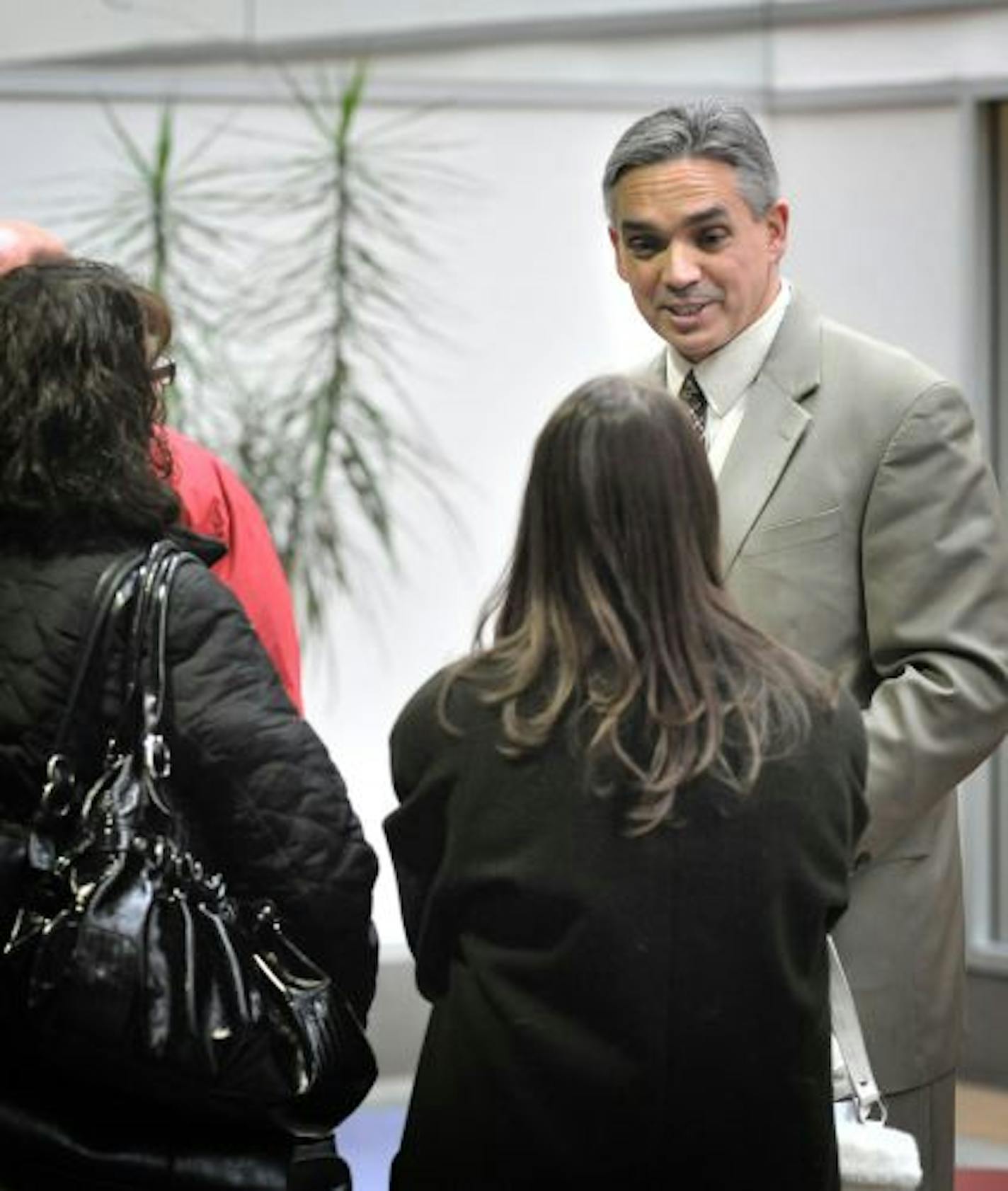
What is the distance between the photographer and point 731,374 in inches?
128

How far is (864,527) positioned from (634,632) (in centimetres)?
62

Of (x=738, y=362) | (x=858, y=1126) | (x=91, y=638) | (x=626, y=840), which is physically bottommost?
(x=858, y=1126)

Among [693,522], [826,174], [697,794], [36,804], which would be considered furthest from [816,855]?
[826,174]

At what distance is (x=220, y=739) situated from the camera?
2.77 m

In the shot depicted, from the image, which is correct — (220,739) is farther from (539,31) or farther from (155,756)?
(539,31)

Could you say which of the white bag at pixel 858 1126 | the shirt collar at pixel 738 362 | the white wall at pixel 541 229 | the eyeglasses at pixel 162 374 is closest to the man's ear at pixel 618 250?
the shirt collar at pixel 738 362

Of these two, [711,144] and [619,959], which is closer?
[619,959]

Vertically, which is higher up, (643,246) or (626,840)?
(643,246)

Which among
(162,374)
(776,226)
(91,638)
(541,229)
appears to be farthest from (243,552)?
(541,229)

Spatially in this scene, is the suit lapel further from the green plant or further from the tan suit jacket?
the green plant

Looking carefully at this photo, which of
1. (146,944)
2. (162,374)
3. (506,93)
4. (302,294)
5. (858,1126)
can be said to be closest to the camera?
(146,944)

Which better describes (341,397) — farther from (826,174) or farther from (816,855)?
(816,855)

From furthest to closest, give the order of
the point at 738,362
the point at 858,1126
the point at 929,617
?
the point at 738,362
the point at 929,617
the point at 858,1126

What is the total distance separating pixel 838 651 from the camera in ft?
10.2
